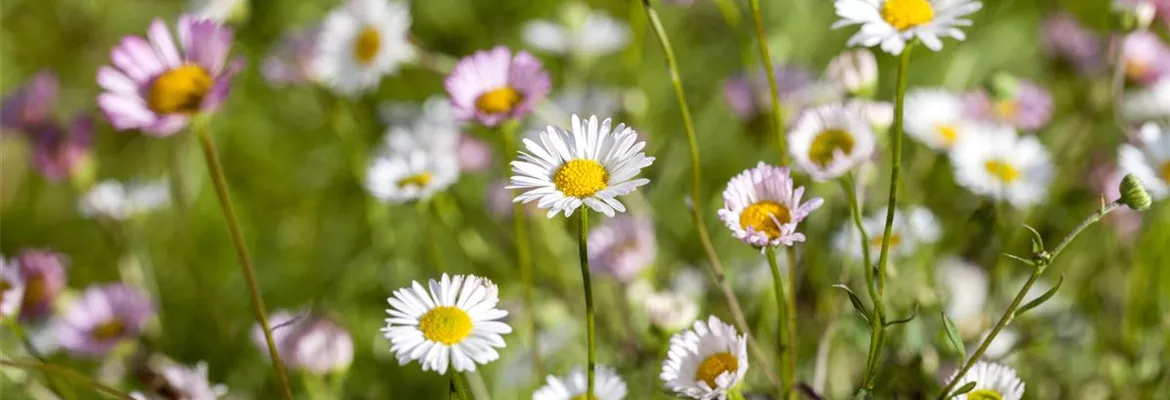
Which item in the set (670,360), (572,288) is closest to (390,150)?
(572,288)

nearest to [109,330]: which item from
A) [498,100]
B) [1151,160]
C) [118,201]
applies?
[118,201]

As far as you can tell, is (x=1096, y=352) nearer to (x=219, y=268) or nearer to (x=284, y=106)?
(x=219, y=268)

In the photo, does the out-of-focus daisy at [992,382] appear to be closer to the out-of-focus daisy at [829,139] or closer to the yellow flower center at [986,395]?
the yellow flower center at [986,395]

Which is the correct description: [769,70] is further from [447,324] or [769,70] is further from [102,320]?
[102,320]

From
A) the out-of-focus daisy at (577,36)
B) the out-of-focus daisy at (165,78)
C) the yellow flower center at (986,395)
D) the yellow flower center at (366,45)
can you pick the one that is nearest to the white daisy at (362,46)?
the yellow flower center at (366,45)

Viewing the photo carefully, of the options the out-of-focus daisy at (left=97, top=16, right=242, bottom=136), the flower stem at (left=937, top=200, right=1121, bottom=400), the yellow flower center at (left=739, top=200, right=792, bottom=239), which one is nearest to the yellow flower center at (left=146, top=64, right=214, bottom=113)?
the out-of-focus daisy at (left=97, top=16, right=242, bottom=136)

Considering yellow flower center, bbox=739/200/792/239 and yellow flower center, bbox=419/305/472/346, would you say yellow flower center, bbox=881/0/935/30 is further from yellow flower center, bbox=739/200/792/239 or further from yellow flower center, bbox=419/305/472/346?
yellow flower center, bbox=419/305/472/346
